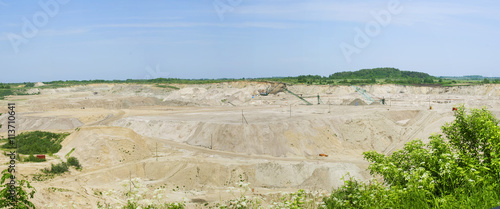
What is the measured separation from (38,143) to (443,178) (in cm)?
4620

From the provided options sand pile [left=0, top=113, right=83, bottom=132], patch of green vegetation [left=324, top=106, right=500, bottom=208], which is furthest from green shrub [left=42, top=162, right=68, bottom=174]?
sand pile [left=0, top=113, right=83, bottom=132]

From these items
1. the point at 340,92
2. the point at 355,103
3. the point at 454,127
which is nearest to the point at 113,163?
the point at 454,127

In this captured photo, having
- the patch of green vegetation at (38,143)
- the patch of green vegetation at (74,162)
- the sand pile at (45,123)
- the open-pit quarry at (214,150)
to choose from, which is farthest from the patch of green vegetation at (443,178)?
the sand pile at (45,123)

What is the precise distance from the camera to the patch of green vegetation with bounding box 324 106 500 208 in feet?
30.0

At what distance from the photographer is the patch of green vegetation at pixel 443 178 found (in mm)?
9156

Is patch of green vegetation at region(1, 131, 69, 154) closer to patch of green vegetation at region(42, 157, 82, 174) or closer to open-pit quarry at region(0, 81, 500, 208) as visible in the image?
open-pit quarry at region(0, 81, 500, 208)

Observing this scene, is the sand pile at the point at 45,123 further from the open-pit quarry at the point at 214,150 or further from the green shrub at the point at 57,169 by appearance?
the green shrub at the point at 57,169

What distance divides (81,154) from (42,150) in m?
5.69

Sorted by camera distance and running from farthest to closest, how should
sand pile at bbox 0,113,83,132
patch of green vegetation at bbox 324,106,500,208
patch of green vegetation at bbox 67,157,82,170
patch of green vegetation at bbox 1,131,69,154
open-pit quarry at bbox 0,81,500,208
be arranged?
sand pile at bbox 0,113,83,132 < patch of green vegetation at bbox 1,131,69,154 < patch of green vegetation at bbox 67,157,82,170 < open-pit quarry at bbox 0,81,500,208 < patch of green vegetation at bbox 324,106,500,208

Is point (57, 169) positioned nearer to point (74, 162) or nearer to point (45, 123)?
point (74, 162)

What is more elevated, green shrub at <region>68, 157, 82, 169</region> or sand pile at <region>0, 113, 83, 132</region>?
sand pile at <region>0, 113, 83, 132</region>

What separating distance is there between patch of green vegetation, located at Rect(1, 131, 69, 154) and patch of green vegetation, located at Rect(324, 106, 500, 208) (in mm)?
39267

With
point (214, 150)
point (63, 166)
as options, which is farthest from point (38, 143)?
point (214, 150)

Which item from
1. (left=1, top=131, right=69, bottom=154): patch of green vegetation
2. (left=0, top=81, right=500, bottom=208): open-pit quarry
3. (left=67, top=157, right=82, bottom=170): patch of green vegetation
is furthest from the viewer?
(left=1, top=131, right=69, bottom=154): patch of green vegetation
